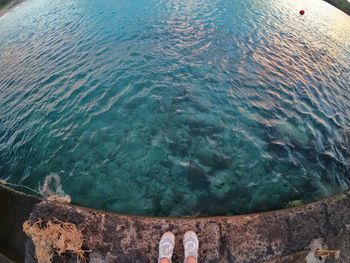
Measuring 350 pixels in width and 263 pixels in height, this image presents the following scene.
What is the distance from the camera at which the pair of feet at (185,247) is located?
6223 mm

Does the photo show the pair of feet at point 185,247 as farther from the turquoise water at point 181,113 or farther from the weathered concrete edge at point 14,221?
the weathered concrete edge at point 14,221

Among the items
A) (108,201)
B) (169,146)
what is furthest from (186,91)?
(108,201)

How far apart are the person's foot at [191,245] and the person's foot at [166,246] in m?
0.30

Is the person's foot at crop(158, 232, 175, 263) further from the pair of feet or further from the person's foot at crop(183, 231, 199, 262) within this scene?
the person's foot at crop(183, 231, 199, 262)

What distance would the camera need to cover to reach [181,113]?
11734 millimetres

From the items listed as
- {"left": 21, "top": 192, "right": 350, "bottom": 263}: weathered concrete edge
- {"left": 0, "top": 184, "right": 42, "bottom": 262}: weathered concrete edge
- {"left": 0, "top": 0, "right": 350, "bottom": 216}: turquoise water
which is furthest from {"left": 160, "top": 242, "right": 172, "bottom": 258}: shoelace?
{"left": 0, "top": 184, "right": 42, "bottom": 262}: weathered concrete edge

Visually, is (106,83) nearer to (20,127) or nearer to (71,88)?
(71,88)

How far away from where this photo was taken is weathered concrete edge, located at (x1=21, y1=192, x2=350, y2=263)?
6.62 metres

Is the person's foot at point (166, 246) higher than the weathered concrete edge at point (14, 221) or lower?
higher

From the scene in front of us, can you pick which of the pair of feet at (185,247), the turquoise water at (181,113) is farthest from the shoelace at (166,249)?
the turquoise water at (181,113)

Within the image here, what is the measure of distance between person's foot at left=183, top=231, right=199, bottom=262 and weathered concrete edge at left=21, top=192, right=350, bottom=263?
26 centimetres

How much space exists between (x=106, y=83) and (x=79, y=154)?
A: 181 inches

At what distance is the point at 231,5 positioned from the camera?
22.6 metres

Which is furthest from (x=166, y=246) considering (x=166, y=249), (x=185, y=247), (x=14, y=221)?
(x=14, y=221)
